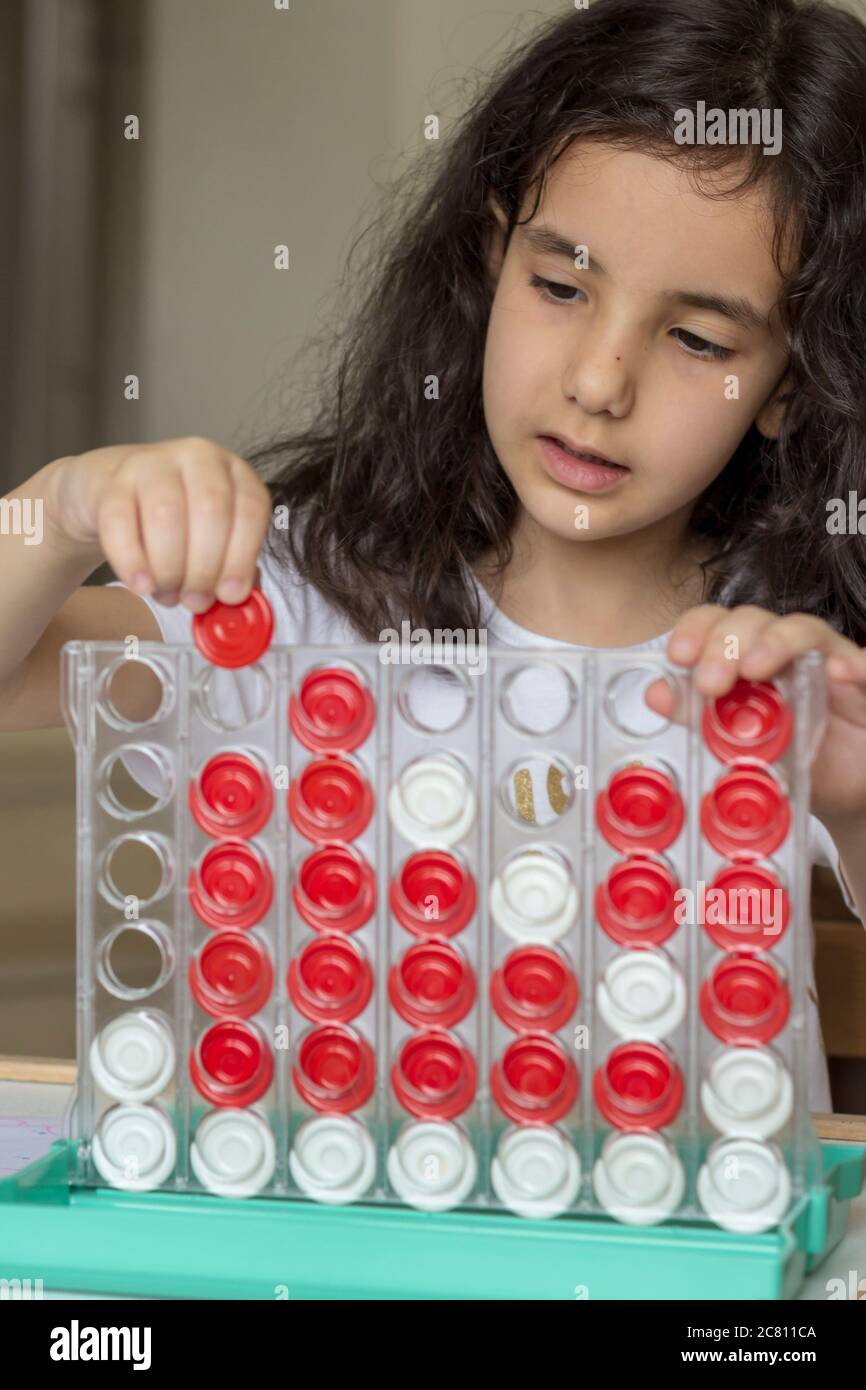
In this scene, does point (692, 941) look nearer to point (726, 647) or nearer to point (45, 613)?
point (726, 647)

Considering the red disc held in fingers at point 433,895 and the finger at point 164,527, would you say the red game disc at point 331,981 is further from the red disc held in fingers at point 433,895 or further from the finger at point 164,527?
the finger at point 164,527

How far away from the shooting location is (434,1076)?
→ 0.66 metres

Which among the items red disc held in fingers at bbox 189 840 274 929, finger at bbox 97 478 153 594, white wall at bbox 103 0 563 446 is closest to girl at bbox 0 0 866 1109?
finger at bbox 97 478 153 594

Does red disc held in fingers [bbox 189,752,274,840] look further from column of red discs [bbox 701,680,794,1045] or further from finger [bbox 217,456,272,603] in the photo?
column of red discs [bbox 701,680,794,1045]

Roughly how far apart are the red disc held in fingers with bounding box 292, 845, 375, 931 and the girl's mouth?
0.39 metres

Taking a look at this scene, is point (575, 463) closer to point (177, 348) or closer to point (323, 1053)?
point (323, 1053)

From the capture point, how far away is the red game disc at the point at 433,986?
660mm

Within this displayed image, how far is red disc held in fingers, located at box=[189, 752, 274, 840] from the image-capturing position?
0.67 m

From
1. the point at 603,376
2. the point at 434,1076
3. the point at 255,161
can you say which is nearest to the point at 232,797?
the point at 434,1076

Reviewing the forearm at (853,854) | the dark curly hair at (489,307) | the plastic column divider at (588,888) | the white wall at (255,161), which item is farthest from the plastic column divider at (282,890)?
the white wall at (255,161)

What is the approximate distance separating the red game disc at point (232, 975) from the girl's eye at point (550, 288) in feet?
1.56

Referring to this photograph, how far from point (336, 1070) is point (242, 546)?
0.69 feet

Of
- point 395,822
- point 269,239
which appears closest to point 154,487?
point 395,822

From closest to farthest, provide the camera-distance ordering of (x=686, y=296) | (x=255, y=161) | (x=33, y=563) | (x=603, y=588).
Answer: (x=33, y=563) → (x=686, y=296) → (x=603, y=588) → (x=255, y=161)
